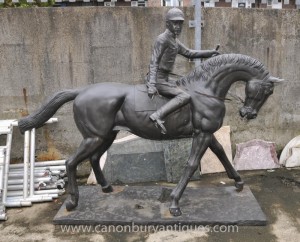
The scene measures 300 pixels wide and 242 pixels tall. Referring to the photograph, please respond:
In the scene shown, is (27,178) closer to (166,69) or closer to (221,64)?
(166,69)

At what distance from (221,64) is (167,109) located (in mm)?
812

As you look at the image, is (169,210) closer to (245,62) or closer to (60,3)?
(245,62)

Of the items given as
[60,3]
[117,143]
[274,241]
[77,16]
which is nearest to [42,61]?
[77,16]

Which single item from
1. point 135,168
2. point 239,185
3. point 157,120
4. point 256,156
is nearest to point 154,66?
point 157,120

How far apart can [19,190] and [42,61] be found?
206cm

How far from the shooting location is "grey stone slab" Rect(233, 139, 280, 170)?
5992mm

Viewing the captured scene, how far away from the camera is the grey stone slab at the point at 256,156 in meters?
5.99

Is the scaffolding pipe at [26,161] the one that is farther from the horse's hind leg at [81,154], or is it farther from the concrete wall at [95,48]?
the horse's hind leg at [81,154]

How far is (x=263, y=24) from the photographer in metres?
5.95

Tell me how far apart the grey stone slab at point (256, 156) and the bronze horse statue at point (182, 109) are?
2.04m

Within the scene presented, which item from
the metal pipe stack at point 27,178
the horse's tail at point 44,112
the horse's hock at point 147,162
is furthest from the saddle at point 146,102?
Answer: the metal pipe stack at point 27,178

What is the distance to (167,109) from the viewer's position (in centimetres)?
392

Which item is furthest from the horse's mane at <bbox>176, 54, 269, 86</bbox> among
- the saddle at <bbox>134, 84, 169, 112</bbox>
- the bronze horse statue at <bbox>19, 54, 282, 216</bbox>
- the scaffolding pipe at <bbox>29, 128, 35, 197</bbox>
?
the scaffolding pipe at <bbox>29, 128, 35, 197</bbox>

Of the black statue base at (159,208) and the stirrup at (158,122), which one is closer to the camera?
the stirrup at (158,122)
